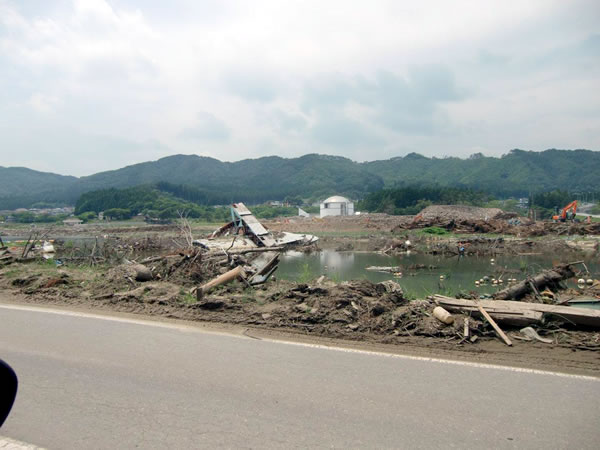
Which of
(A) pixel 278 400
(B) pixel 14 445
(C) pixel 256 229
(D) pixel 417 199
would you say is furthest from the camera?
(D) pixel 417 199

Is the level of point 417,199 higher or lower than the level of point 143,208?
higher

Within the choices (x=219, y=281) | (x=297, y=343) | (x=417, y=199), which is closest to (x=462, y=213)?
(x=417, y=199)

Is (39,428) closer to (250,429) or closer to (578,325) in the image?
(250,429)

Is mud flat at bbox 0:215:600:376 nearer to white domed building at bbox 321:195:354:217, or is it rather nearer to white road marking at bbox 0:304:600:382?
white road marking at bbox 0:304:600:382

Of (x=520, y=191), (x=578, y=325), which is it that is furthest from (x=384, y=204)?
(x=520, y=191)

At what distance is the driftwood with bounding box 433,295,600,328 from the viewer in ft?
21.0

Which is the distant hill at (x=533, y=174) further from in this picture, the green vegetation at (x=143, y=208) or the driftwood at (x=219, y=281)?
the driftwood at (x=219, y=281)

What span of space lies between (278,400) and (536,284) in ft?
21.1

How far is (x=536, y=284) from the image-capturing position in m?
8.40

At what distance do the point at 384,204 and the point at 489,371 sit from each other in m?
79.4

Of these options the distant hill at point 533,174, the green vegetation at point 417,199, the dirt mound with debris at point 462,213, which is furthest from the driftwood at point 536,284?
the distant hill at point 533,174

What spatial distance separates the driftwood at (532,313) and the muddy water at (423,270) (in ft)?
29.0

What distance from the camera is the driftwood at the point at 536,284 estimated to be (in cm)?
814

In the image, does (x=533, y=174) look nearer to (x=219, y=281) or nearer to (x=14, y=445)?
(x=219, y=281)
